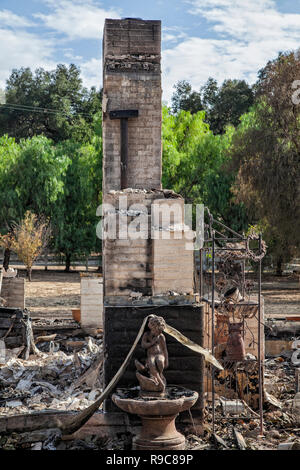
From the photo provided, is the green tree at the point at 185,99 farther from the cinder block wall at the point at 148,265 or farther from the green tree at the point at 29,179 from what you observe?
the cinder block wall at the point at 148,265

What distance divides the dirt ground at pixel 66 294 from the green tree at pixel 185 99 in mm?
17080

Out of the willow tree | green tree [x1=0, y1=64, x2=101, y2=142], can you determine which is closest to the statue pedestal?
the willow tree

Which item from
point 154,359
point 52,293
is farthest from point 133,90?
point 52,293

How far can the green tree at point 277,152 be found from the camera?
78.5 feet

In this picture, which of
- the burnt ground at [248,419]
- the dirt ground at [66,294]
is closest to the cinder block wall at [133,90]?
the burnt ground at [248,419]

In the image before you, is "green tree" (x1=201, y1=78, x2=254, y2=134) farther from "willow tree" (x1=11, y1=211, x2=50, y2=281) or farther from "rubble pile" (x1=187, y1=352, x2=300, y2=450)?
"rubble pile" (x1=187, y1=352, x2=300, y2=450)

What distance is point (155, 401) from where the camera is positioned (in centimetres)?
645

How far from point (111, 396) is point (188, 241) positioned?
6.84 ft

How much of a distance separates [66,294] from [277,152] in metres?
11.2

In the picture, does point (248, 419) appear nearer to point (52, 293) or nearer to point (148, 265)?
point (148, 265)

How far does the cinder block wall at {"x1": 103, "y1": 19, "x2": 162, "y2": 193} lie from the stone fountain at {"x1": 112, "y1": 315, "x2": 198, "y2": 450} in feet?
16.3

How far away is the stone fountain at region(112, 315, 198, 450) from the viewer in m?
6.47
